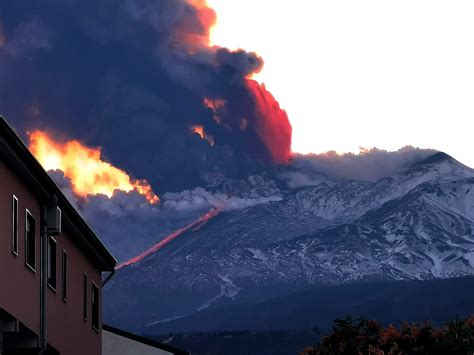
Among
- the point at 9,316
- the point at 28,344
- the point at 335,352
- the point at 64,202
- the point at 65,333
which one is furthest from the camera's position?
the point at 335,352

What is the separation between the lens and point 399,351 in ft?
166

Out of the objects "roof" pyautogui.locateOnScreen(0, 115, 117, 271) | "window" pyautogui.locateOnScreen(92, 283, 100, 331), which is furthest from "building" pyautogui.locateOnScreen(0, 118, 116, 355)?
"window" pyautogui.locateOnScreen(92, 283, 100, 331)

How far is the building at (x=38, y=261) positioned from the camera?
28922 mm

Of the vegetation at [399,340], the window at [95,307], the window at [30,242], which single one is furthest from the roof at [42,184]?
the vegetation at [399,340]

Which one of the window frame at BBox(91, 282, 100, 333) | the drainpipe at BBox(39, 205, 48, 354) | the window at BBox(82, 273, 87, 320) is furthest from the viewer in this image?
the window frame at BBox(91, 282, 100, 333)

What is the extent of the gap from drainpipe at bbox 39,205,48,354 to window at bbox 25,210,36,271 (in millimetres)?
642

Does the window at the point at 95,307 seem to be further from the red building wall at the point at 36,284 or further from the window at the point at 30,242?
the window at the point at 30,242

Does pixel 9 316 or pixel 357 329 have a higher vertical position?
pixel 357 329

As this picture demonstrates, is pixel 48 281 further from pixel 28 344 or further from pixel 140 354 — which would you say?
pixel 140 354

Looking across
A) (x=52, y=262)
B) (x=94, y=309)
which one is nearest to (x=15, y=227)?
(x=52, y=262)

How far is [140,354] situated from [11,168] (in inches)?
1940

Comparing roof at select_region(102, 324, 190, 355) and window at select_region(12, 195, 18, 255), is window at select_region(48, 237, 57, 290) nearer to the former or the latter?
window at select_region(12, 195, 18, 255)

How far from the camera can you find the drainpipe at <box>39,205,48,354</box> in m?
33.0

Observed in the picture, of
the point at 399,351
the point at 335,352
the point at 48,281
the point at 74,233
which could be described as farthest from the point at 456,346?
the point at 48,281
